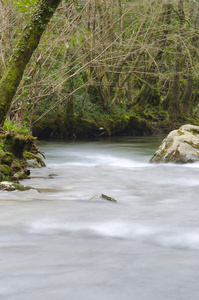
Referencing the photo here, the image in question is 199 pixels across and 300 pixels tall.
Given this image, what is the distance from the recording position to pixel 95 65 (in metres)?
18.9

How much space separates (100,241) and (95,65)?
16.0 meters

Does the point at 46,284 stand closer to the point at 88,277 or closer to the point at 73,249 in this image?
the point at 88,277

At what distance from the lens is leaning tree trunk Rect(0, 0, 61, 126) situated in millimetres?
7434

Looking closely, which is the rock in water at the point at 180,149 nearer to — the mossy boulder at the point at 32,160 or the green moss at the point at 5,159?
the mossy boulder at the point at 32,160

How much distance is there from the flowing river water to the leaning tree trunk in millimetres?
1635

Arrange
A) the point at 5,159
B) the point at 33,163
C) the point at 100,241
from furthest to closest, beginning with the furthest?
the point at 33,163, the point at 5,159, the point at 100,241

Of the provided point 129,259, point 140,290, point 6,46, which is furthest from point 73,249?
point 6,46

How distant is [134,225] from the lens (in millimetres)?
4254

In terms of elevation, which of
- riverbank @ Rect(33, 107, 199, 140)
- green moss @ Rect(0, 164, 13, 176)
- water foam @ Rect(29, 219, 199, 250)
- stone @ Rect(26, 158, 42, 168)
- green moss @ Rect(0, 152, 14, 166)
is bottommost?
water foam @ Rect(29, 219, 199, 250)

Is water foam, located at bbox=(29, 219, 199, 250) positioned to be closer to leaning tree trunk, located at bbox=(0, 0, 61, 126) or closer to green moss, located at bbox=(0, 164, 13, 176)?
green moss, located at bbox=(0, 164, 13, 176)

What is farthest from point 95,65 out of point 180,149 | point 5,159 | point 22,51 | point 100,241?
point 100,241

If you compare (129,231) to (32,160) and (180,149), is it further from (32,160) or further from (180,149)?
(180,149)

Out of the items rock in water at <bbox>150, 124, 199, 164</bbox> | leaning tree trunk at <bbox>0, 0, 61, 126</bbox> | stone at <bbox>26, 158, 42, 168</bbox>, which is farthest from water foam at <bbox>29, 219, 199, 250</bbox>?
rock in water at <bbox>150, 124, 199, 164</bbox>

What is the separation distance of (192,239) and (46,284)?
178 cm
